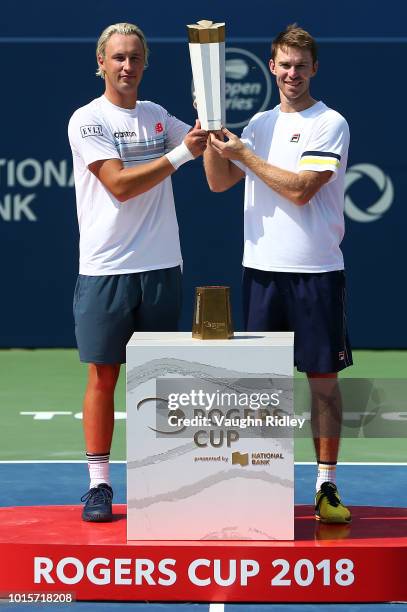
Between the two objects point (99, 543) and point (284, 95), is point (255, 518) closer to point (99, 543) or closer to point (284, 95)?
point (99, 543)

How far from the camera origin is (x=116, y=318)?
5863 millimetres

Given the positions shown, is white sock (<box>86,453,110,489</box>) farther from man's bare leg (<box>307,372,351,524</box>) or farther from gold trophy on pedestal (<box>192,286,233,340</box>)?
man's bare leg (<box>307,372,351,524</box>)

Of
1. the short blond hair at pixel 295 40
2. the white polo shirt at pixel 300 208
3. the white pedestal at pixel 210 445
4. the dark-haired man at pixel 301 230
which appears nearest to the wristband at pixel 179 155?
the dark-haired man at pixel 301 230

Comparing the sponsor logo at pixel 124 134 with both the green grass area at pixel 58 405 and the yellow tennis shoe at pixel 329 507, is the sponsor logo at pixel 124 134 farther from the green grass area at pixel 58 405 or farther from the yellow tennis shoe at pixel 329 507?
the green grass area at pixel 58 405

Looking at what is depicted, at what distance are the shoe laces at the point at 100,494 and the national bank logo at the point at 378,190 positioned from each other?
220 inches

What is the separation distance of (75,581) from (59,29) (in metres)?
6.65

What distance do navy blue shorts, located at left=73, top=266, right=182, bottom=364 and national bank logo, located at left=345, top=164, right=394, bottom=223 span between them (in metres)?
5.37

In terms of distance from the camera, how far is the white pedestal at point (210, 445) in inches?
209

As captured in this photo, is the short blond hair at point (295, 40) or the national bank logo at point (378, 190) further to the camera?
the national bank logo at point (378, 190)

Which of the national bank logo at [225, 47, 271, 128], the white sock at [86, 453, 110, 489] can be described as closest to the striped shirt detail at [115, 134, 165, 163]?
the white sock at [86, 453, 110, 489]

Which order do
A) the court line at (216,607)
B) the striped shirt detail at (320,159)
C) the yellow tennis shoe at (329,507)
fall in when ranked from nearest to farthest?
the court line at (216,607), the striped shirt detail at (320,159), the yellow tennis shoe at (329,507)

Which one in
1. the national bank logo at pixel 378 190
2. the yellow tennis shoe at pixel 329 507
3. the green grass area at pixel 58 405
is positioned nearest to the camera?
the yellow tennis shoe at pixel 329 507

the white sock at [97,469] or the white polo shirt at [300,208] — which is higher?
the white polo shirt at [300,208]

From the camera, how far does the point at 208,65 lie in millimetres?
5559
